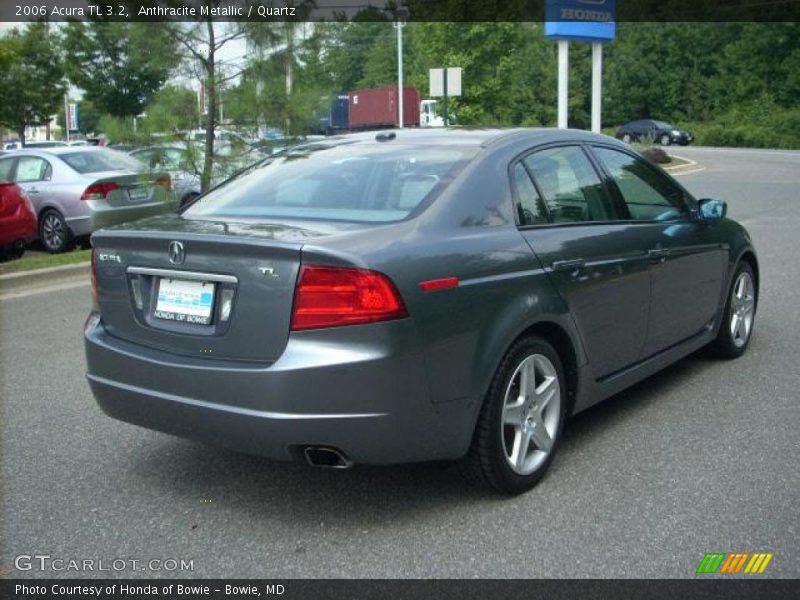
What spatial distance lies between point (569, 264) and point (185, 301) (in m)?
1.74

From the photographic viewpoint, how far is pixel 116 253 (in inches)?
152

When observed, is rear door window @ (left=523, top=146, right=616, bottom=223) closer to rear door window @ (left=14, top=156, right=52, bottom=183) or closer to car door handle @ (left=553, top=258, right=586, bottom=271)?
car door handle @ (left=553, top=258, right=586, bottom=271)

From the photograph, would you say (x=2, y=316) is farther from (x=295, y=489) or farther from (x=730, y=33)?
(x=730, y=33)

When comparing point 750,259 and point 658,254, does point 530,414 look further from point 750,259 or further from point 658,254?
point 750,259

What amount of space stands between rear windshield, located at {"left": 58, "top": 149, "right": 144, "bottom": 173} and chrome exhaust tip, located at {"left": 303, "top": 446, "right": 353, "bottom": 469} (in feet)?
32.6

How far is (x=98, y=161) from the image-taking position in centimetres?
1303

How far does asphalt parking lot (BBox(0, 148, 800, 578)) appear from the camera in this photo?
333 centimetres

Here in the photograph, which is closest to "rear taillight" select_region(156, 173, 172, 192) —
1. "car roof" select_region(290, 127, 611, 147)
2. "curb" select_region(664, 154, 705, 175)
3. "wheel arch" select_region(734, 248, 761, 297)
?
"car roof" select_region(290, 127, 611, 147)

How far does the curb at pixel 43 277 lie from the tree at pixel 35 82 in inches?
728

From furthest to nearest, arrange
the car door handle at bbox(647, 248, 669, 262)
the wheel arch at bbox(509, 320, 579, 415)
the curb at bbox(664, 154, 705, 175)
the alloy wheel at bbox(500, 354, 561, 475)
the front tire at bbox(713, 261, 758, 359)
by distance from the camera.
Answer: the curb at bbox(664, 154, 705, 175) < the front tire at bbox(713, 261, 758, 359) < the car door handle at bbox(647, 248, 669, 262) < the wheel arch at bbox(509, 320, 579, 415) < the alloy wheel at bbox(500, 354, 561, 475)

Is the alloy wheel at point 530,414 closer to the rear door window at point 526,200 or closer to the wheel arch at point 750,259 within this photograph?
the rear door window at point 526,200

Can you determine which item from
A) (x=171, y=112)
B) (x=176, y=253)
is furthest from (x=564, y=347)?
(x=171, y=112)

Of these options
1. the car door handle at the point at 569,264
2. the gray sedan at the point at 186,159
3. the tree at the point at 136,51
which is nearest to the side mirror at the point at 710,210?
the car door handle at the point at 569,264
